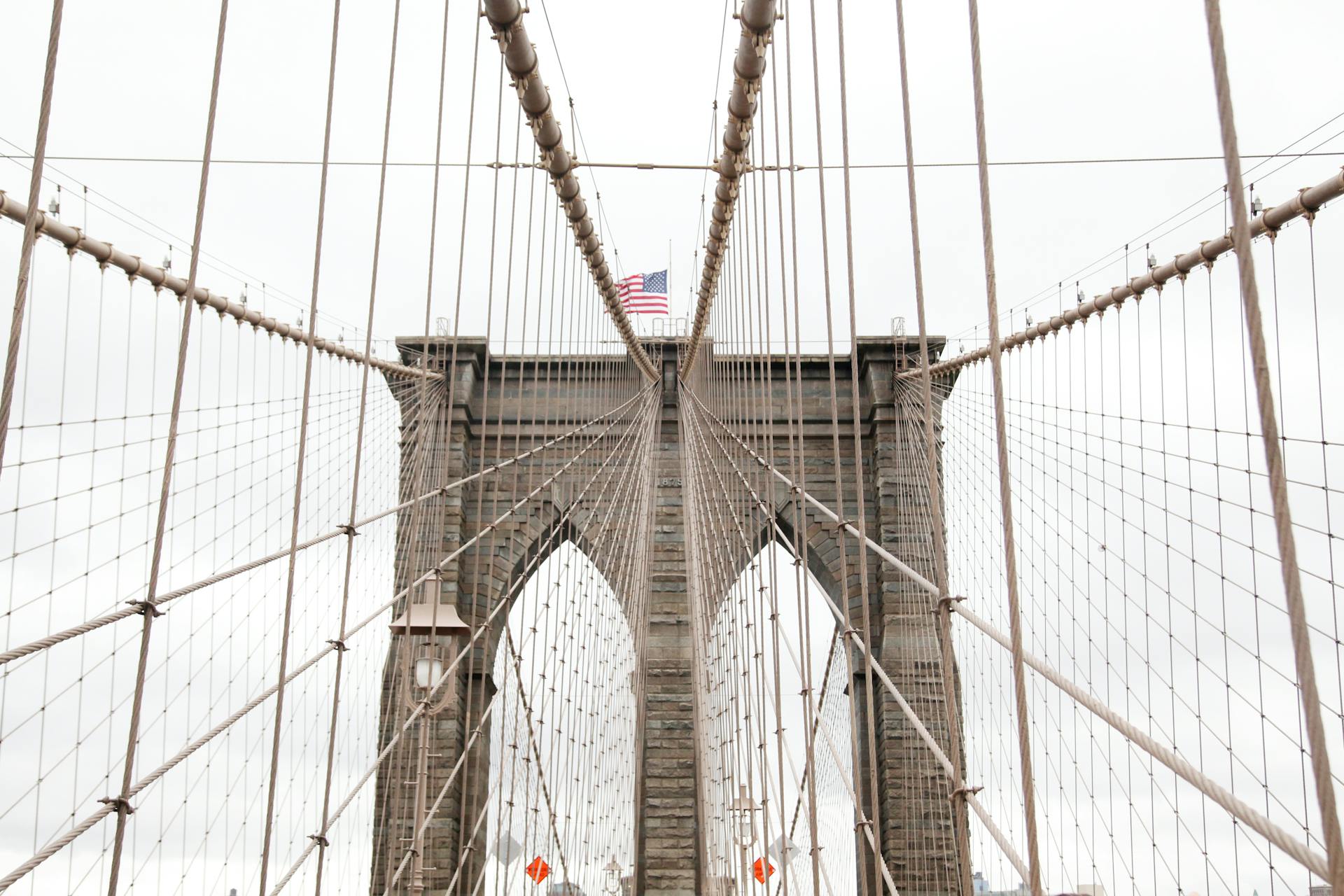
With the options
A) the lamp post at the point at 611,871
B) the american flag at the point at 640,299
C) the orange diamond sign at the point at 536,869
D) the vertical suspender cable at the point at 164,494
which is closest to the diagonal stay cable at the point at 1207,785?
the vertical suspender cable at the point at 164,494

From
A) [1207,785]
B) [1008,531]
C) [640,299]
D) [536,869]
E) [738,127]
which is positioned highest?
[640,299]

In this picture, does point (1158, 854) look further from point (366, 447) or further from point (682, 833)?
point (366, 447)

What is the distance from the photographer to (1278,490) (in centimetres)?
117

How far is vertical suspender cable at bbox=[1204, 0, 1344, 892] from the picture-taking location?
3.68 ft

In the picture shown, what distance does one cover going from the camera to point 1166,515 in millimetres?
7160

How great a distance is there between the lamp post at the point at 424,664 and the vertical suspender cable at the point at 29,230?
5.83ft

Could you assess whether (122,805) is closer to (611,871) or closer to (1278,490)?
(1278,490)

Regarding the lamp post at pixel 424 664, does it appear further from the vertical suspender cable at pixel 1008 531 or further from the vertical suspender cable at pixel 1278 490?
the vertical suspender cable at pixel 1278 490

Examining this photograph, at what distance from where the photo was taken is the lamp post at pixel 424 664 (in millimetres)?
4090

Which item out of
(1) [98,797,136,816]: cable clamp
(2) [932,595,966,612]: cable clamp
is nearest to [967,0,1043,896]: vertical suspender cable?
(2) [932,595,966,612]: cable clamp

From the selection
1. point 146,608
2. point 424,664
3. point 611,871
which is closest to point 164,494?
point 146,608

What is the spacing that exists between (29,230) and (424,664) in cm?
329

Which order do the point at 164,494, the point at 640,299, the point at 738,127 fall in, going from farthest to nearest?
the point at 640,299 → the point at 738,127 → the point at 164,494

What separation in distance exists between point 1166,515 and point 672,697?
6202mm
